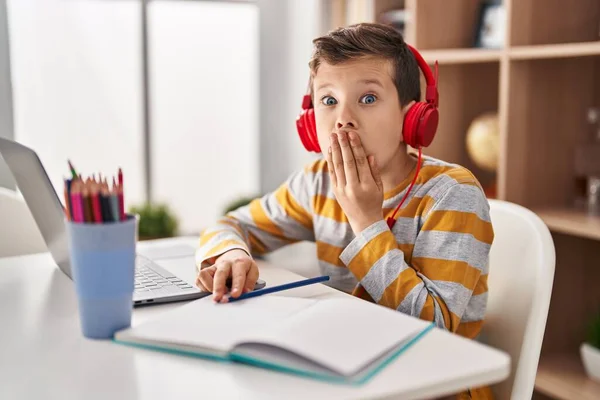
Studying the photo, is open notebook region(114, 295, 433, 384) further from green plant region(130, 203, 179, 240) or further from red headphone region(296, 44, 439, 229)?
green plant region(130, 203, 179, 240)

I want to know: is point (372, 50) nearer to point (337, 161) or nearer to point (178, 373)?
point (337, 161)

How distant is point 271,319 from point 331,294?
20 centimetres

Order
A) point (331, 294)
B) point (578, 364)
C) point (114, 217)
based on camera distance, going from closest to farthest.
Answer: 1. point (114, 217)
2. point (331, 294)
3. point (578, 364)

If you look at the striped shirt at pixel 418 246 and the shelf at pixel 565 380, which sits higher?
the striped shirt at pixel 418 246

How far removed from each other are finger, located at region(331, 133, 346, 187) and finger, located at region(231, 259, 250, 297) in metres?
0.20

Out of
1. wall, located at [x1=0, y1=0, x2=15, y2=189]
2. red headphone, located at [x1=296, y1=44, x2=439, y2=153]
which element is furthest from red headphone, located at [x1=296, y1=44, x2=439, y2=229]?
wall, located at [x1=0, y1=0, x2=15, y2=189]

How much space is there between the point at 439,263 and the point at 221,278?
1.08ft

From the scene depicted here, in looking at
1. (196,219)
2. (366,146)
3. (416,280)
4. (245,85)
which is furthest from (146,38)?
(416,280)

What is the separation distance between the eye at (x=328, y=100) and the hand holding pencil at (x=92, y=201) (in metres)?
0.47

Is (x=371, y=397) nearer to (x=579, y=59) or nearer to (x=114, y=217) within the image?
(x=114, y=217)

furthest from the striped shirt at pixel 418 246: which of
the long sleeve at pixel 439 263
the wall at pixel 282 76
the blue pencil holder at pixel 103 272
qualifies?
the wall at pixel 282 76

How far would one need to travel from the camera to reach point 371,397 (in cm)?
72

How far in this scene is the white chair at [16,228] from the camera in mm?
1597

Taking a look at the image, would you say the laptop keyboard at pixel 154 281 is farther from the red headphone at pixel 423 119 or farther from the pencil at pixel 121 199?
the red headphone at pixel 423 119
